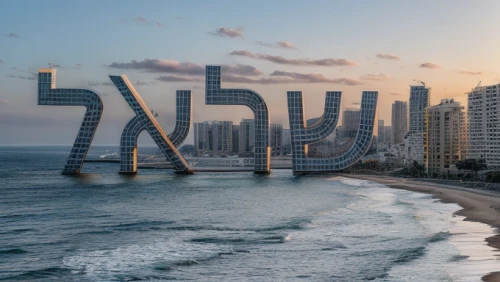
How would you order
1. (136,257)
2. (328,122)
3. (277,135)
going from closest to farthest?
1. (136,257)
2. (328,122)
3. (277,135)

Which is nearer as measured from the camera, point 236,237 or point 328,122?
point 236,237

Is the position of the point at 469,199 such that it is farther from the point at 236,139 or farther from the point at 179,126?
the point at 236,139

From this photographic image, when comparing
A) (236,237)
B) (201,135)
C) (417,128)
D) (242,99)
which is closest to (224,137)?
(201,135)

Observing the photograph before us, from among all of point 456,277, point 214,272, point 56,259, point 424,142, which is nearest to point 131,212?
point 56,259

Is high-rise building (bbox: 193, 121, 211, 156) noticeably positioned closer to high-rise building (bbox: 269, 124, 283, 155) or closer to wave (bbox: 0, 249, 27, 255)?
high-rise building (bbox: 269, 124, 283, 155)

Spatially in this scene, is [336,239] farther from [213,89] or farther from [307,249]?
[213,89]

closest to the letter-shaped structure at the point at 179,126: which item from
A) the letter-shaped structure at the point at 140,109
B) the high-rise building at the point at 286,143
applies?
the letter-shaped structure at the point at 140,109
